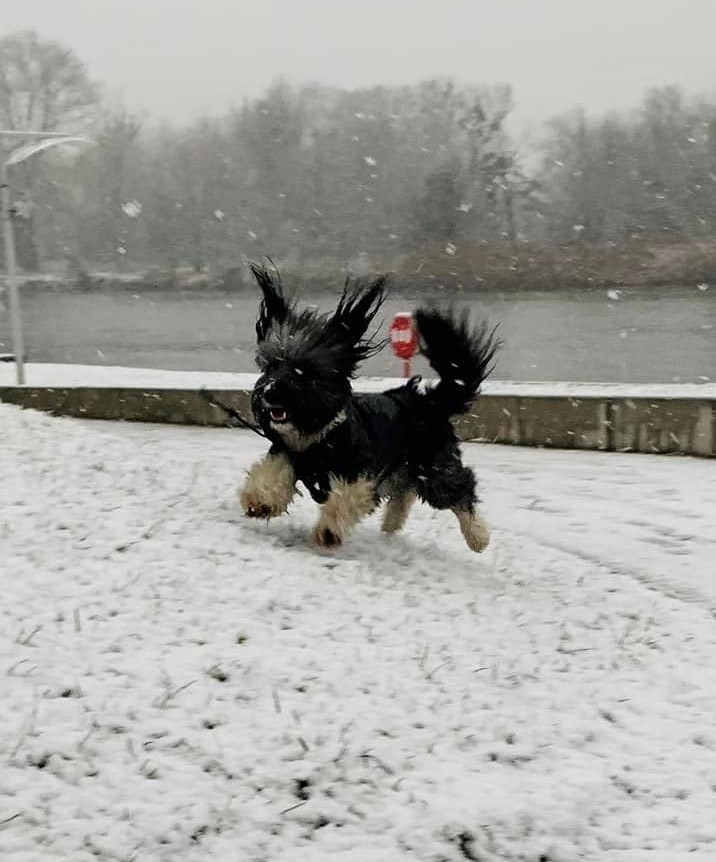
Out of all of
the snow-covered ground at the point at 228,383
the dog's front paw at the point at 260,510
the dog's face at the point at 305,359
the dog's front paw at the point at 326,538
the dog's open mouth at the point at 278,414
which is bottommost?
the snow-covered ground at the point at 228,383

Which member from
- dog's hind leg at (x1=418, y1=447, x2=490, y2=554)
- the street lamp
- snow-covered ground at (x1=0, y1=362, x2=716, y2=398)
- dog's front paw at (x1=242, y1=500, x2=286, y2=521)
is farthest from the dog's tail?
the street lamp

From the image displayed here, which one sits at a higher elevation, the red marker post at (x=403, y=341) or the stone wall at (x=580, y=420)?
the red marker post at (x=403, y=341)

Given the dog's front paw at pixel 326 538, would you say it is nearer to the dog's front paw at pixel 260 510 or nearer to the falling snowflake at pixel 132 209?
the dog's front paw at pixel 260 510

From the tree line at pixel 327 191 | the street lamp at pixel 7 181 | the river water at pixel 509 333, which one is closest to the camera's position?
the street lamp at pixel 7 181

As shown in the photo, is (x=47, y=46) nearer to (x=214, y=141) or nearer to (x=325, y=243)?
(x=214, y=141)

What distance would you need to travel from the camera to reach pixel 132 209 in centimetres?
6700

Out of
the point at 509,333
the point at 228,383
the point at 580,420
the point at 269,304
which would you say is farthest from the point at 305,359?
the point at 509,333

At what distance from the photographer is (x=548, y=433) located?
12.3 meters

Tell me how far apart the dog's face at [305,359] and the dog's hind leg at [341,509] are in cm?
35

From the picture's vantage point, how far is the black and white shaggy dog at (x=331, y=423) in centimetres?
606

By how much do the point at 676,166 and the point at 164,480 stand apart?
233 feet

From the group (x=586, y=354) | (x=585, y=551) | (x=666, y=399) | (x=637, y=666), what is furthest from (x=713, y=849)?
(x=586, y=354)

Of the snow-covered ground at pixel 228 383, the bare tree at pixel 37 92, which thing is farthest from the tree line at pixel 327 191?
the snow-covered ground at pixel 228 383

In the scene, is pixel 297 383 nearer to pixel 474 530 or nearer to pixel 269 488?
pixel 269 488
